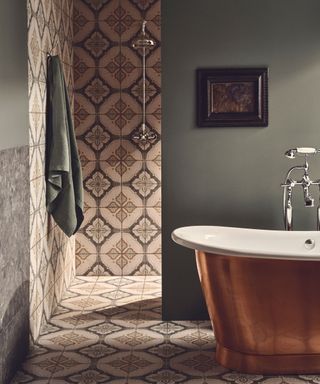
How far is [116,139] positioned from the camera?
5.79 meters

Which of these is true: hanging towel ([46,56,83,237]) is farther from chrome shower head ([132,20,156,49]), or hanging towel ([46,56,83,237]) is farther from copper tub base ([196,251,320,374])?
copper tub base ([196,251,320,374])

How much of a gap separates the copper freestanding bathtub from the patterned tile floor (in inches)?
3.6

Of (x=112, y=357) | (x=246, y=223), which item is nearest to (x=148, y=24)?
(x=246, y=223)

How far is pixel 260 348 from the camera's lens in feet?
12.3

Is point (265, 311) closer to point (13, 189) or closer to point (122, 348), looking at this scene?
point (122, 348)

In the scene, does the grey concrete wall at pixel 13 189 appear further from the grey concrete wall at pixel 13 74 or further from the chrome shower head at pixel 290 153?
the chrome shower head at pixel 290 153

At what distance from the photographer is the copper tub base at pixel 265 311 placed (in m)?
3.58

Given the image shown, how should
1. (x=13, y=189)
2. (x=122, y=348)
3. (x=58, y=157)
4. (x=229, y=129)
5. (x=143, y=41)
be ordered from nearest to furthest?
(x=13, y=189) → (x=122, y=348) → (x=58, y=157) → (x=229, y=129) → (x=143, y=41)

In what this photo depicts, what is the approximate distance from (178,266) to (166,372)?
1023 mm

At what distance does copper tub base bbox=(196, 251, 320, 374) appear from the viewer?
141 inches

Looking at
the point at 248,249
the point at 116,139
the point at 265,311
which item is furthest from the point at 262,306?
the point at 116,139

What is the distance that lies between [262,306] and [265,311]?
0.03m

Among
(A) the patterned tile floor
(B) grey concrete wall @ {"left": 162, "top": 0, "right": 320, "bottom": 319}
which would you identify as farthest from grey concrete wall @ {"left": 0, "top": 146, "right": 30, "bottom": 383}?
(B) grey concrete wall @ {"left": 162, "top": 0, "right": 320, "bottom": 319}

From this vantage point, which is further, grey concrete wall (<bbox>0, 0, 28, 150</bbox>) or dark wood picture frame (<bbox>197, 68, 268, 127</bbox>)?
dark wood picture frame (<bbox>197, 68, 268, 127</bbox>)
